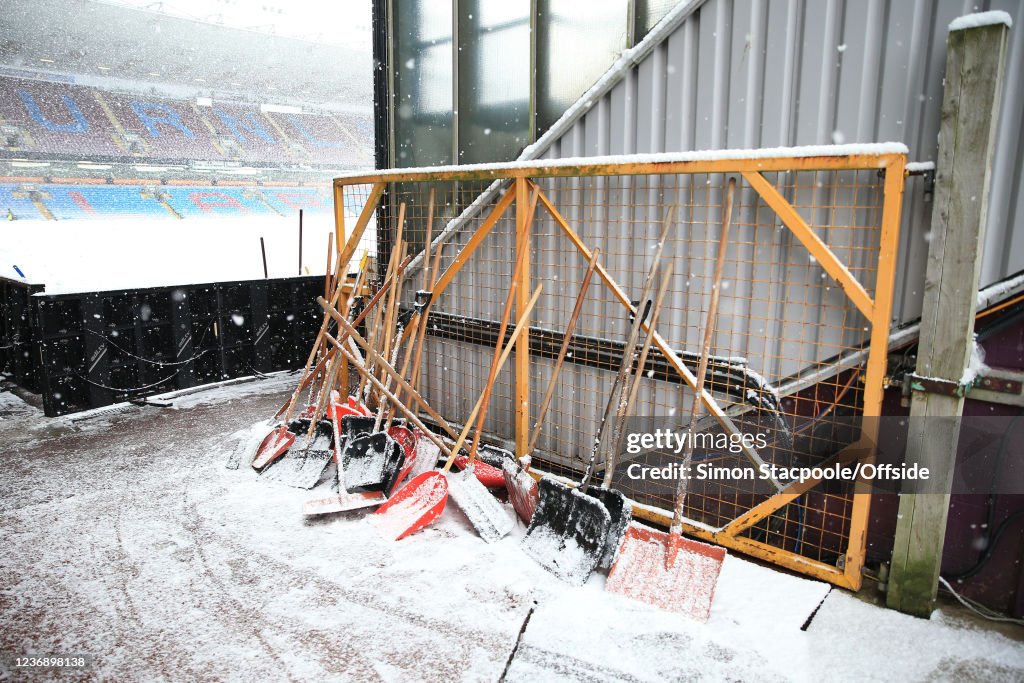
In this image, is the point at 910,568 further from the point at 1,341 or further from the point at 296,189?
the point at 296,189

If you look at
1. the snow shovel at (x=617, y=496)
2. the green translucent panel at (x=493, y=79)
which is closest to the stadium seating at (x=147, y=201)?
the green translucent panel at (x=493, y=79)

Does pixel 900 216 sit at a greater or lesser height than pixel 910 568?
greater

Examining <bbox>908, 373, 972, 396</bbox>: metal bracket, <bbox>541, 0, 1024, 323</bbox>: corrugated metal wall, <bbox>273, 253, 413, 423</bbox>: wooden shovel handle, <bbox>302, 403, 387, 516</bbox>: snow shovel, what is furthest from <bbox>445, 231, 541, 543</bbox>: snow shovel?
<bbox>908, 373, 972, 396</bbox>: metal bracket

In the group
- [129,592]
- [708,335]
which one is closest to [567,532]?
[708,335]

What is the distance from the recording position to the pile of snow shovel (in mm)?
3461

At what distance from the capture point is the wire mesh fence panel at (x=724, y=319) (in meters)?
3.38

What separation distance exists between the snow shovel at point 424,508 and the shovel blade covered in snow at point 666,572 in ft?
2.77

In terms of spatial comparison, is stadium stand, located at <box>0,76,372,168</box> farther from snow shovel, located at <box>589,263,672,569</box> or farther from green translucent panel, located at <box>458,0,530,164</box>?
snow shovel, located at <box>589,263,672,569</box>

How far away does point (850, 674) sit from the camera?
2.84m

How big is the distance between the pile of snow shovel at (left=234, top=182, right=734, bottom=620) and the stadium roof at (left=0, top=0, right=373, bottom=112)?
Answer: 38.3m

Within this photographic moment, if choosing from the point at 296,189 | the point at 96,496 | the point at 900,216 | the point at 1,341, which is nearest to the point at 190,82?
the point at 296,189

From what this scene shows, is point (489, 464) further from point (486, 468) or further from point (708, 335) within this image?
point (708, 335)

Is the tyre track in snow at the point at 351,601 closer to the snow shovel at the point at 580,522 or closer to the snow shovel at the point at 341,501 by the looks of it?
the snow shovel at the point at 341,501

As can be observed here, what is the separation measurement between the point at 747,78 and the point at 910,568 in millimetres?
2736
